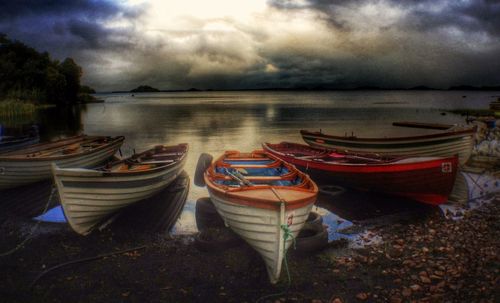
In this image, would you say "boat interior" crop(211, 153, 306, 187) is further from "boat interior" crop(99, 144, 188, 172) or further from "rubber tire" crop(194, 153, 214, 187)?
"boat interior" crop(99, 144, 188, 172)

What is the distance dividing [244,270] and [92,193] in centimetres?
485

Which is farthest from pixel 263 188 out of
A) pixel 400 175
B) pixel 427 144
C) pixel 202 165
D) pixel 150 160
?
pixel 427 144

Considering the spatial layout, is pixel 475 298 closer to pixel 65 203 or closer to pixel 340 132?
pixel 65 203

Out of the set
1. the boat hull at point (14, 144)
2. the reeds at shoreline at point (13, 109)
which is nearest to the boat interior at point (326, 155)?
the boat hull at point (14, 144)

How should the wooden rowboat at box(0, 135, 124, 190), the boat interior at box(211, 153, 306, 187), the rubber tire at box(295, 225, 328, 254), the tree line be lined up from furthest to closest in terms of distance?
the tree line → the wooden rowboat at box(0, 135, 124, 190) → the boat interior at box(211, 153, 306, 187) → the rubber tire at box(295, 225, 328, 254)

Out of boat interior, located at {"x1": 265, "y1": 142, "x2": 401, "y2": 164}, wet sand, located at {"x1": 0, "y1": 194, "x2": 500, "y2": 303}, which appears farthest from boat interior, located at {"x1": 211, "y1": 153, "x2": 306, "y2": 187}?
boat interior, located at {"x1": 265, "y1": 142, "x2": 401, "y2": 164}

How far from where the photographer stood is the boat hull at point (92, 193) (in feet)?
29.6

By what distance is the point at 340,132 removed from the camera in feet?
131

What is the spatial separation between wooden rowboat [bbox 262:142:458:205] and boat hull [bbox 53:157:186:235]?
Answer: 7.54m

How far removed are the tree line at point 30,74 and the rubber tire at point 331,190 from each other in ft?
220

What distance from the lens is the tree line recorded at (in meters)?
70.1

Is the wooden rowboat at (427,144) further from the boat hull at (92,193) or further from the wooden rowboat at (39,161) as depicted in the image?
the wooden rowboat at (39,161)

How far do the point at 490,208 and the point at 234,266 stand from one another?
912cm

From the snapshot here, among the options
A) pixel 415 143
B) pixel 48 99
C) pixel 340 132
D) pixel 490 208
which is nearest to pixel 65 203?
pixel 490 208
